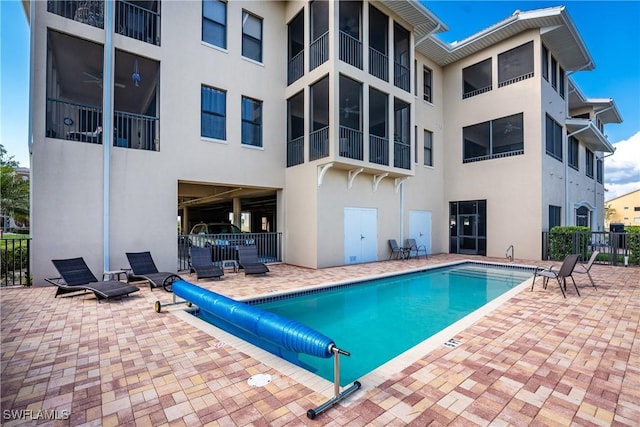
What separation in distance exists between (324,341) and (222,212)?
66.2 feet

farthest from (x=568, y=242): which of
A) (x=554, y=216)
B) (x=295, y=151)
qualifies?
(x=295, y=151)

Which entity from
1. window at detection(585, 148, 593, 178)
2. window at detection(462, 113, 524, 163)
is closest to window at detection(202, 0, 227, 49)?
window at detection(462, 113, 524, 163)

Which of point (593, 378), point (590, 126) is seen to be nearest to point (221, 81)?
point (593, 378)

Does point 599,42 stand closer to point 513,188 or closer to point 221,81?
point 513,188

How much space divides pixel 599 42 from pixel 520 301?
56.9ft

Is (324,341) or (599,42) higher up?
(599,42)

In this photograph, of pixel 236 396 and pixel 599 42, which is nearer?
pixel 236 396

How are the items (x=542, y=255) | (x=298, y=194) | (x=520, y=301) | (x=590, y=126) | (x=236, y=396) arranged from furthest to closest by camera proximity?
1. (x=590, y=126)
2. (x=542, y=255)
3. (x=298, y=194)
4. (x=520, y=301)
5. (x=236, y=396)

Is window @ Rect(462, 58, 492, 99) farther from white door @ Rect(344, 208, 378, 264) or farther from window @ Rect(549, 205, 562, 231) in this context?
white door @ Rect(344, 208, 378, 264)

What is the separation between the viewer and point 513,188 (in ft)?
45.1

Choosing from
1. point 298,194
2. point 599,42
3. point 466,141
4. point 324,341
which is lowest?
point 324,341

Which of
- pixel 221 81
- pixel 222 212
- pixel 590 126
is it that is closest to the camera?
pixel 221 81

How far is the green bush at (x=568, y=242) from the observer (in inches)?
477

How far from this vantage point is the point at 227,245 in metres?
10.8
